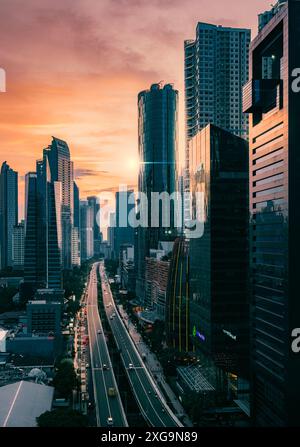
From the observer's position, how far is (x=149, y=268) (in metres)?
46.3

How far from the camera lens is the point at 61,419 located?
1742 centimetres

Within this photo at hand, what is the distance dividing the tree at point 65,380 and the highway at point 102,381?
1.15m

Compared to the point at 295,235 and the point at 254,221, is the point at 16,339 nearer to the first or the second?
the point at 254,221

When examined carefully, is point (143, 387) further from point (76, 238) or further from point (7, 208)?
point (76, 238)

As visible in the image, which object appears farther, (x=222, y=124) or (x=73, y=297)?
(x=73, y=297)

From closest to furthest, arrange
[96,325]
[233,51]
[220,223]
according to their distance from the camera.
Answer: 1. [220,223]
2. [233,51]
3. [96,325]

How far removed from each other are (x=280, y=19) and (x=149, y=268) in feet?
111

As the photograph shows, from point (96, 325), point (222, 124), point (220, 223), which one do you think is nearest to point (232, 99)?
point (222, 124)

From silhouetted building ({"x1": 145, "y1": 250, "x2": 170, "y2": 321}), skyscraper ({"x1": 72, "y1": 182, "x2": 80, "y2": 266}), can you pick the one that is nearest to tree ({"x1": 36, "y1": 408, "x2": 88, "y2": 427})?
silhouetted building ({"x1": 145, "y1": 250, "x2": 170, "y2": 321})

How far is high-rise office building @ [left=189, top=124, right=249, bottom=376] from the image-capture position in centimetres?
2253

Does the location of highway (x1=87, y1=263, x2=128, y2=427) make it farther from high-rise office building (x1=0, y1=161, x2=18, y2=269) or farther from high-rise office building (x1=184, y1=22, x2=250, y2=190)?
high-rise office building (x1=0, y1=161, x2=18, y2=269)

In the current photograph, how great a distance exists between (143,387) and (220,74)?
876 inches

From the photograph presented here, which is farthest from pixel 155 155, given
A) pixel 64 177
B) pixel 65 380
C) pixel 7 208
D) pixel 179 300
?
pixel 7 208

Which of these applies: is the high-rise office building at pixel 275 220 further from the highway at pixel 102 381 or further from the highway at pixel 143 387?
the highway at pixel 102 381
